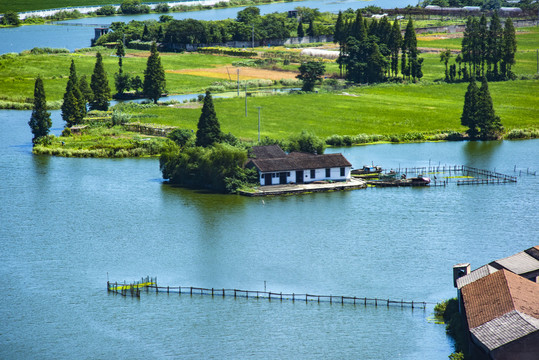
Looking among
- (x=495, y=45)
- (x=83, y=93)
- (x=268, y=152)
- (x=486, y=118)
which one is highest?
(x=495, y=45)

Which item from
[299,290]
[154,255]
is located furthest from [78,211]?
[299,290]

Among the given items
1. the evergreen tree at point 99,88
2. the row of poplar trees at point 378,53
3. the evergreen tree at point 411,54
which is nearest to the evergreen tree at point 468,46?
the row of poplar trees at point 378,53

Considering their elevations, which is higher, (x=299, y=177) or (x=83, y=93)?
(x=83, y=93)

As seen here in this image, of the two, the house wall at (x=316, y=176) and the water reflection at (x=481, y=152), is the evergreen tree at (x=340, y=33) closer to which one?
the water reflection at (x=481, y=152)

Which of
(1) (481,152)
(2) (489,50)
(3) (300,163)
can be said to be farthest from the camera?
(2) (489,50)

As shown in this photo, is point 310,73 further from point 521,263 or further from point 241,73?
point 521,263

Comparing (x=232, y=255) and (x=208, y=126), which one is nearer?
(x=232, y=255)

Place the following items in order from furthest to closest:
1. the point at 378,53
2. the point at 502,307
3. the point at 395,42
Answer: the point at 395,42, the point at 378,53, the point at 502,307

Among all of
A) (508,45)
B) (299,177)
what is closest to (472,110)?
(299,177)
